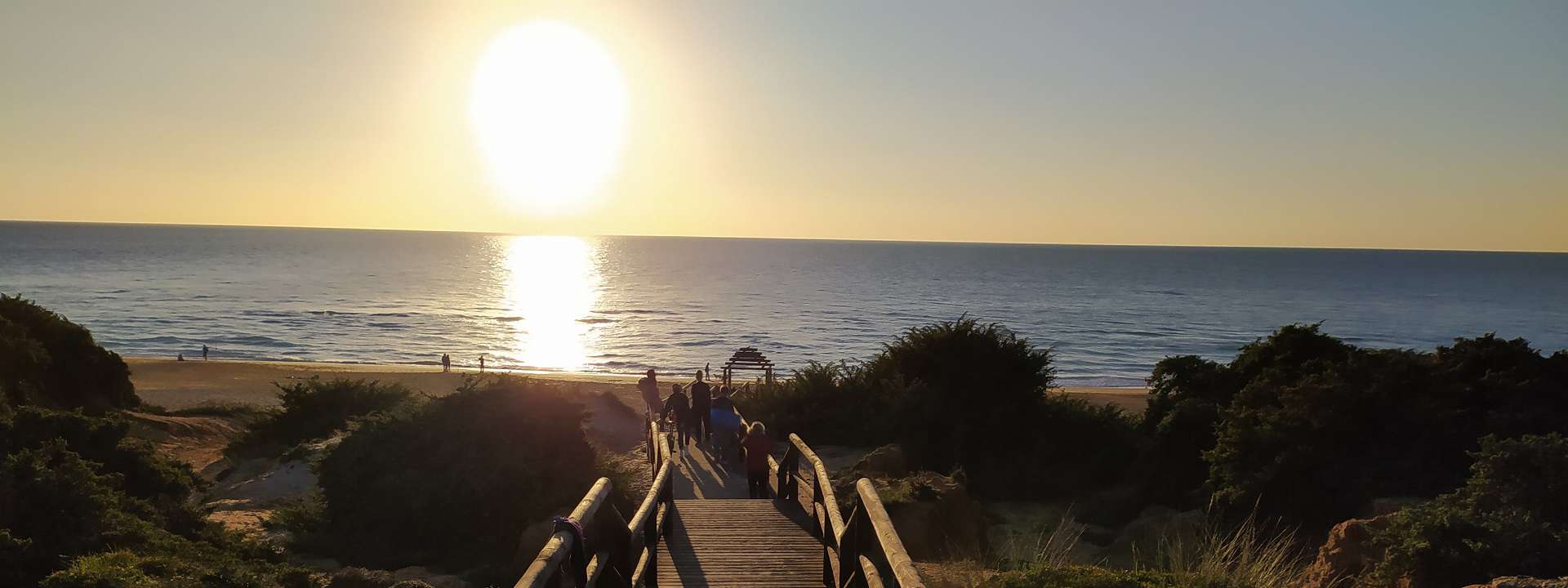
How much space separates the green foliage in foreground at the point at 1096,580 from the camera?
6230mm

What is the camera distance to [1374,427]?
13234 millimetres

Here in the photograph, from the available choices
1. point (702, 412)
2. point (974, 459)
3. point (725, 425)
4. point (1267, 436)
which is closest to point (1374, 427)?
point (1267, 436)

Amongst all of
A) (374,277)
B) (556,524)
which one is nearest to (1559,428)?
(556,524)

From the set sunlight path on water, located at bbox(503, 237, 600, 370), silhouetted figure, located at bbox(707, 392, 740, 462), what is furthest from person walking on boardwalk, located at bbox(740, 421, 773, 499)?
sunlight path on water, located at bbox(503, 237, 600, 370)

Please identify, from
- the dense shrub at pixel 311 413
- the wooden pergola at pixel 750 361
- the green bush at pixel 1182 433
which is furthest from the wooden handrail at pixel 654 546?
the wooden pergola at pixel 750 361

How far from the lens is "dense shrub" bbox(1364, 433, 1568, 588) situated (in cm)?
740

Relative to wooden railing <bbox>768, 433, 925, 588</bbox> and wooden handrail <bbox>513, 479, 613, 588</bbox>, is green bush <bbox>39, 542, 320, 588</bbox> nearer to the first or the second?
wooden handrail <bbox>513, 479, 613, 588</bbox>

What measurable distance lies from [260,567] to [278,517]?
3.81 m

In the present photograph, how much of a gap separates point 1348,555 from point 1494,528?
1.47 meters

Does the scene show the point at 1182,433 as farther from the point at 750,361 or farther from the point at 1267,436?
the point at 750,361

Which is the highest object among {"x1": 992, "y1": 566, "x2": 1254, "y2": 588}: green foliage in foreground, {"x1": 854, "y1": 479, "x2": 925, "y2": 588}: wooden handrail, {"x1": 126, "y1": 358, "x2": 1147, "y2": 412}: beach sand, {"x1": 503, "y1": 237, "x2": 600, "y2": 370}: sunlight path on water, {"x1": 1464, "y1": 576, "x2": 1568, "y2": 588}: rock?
{"x1": 854, "y1": 479, "x2": 925, "y2": 588}: wooden handrail

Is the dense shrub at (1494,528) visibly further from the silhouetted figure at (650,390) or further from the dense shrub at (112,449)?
the silhouetted figure at (650,390)

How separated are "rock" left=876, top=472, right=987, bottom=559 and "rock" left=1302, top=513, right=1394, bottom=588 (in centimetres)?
372

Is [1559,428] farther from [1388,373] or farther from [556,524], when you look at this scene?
[556,524]
